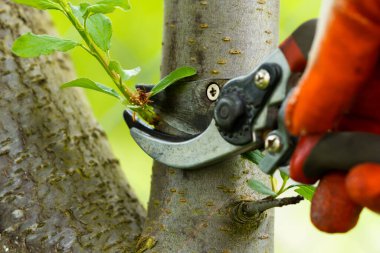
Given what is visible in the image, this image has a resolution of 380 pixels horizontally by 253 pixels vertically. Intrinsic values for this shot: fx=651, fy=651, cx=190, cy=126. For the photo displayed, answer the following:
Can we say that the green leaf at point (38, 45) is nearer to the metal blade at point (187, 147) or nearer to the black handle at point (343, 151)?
the metal blade at point (187, 147)

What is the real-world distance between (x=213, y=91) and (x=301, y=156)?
220mm

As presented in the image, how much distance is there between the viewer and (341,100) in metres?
0.59

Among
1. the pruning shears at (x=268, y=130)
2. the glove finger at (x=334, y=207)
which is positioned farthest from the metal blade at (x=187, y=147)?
the glove finger at (x=334, y=207)

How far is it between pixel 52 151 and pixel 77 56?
1.21m

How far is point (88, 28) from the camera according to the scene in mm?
855

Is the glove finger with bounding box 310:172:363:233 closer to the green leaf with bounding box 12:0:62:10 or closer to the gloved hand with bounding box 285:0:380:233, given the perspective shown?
the gloved hand with bounding box 285:0:380:233

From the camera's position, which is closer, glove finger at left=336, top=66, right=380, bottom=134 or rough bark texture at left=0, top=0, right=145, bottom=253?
glove finger at left=336, top=66, right=380, bottom=134

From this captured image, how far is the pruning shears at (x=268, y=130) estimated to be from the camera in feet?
2.09

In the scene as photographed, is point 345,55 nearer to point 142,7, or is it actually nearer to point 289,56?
point 289,56

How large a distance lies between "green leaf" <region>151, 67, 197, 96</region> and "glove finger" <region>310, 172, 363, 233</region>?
248 millimetres

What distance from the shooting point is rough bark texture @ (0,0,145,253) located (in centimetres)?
91

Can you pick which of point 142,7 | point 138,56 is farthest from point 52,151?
point 138,56

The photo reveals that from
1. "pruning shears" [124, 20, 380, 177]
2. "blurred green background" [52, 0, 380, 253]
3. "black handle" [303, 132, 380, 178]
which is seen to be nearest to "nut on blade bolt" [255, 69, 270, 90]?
"pruning shears" [124, 20, 380, 177]

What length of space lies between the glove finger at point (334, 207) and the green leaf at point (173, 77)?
248 mm
